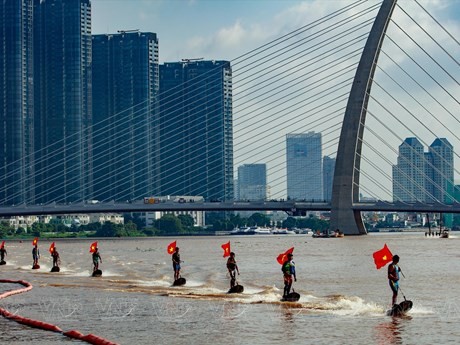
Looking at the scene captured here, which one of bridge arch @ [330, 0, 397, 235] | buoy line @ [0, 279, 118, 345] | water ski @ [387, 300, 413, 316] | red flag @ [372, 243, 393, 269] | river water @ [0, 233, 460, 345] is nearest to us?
buoy line @ [0, 279, 118, 345]

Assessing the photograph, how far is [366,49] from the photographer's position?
11450 centimetres

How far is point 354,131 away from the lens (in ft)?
385

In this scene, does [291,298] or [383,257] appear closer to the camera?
[383,257]

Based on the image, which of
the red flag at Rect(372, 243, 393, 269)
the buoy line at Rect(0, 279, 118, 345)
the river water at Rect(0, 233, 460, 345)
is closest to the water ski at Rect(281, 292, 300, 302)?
the river water at Rect(0, 233, 460, 345)

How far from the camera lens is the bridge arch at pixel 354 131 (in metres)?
113

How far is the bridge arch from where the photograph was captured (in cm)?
11325

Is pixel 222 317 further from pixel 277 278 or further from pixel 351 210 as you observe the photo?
pixel 351 210

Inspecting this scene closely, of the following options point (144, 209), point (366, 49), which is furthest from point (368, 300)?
point (144, 209)

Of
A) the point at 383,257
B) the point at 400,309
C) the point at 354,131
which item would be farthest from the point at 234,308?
the point at 354,131

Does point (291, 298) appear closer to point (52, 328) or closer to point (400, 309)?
point (400, 309)

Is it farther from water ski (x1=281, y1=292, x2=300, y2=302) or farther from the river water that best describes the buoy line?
water ski (x1=281, y1=292, x2=300, y2=302)

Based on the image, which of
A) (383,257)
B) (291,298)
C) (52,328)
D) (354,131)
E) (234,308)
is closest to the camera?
(52,328)

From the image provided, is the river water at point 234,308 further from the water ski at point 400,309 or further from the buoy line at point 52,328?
the buoy line at point 52,328

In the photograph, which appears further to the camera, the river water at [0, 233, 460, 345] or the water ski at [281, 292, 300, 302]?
the water ski at [281, 292, 300, 302]
